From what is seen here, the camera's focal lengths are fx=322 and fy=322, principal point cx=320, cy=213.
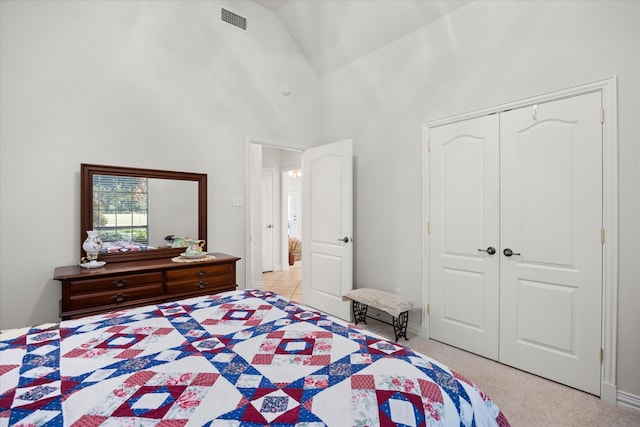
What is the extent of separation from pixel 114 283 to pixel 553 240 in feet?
10.7

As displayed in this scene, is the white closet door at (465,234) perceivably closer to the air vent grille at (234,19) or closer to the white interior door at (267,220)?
the air vent grille at (234,19)

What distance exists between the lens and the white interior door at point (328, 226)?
3639mm

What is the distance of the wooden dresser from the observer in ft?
7.30

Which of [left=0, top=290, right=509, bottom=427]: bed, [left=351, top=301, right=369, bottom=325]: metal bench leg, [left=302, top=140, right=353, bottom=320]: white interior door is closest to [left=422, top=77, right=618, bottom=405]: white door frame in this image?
[left=0, top=290, right=509, bottom=427]: bed

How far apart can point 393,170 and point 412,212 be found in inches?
20.2

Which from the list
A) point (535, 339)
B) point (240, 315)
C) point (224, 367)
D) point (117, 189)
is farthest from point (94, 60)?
point (535, 339)

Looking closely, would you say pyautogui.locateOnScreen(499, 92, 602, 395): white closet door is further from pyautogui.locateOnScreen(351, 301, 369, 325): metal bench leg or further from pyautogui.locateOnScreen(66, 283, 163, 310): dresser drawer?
pyautogui.locateOnScreen(66, 283, 163, 310): dresser drawer

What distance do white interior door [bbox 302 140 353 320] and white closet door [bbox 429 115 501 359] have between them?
36.8 inches

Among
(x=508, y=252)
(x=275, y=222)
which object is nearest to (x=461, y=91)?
(x=508, y=252)

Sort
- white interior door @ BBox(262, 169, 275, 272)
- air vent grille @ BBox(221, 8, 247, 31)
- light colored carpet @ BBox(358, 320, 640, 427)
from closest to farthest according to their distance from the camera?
light colored carpet @ BBox(358, 320, 640, 427), air vent grille @ BBox(221, 8, 247, 31), white interior door @ BBox(262, 169, 275, 272)

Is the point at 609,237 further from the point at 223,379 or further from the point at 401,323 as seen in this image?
the point at 223,379

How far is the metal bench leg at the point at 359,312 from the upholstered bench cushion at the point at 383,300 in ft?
0.53

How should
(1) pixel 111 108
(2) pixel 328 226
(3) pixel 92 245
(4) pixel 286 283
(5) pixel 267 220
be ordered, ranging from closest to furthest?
(3) pixel 92 245 < (1) pixel 111 108 < (2) pixel 328 226 < (4) pixel 286 283 < (5) pixel 267 220

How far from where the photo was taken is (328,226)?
388cm
